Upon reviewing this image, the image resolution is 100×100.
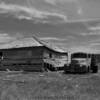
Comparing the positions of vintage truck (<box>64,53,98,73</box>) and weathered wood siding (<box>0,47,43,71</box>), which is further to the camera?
weathered wood siding (<box>0,47,43,71</box>)

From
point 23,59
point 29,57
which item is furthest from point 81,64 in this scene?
point 23,59

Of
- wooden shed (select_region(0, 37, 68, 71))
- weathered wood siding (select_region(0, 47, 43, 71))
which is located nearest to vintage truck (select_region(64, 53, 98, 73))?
wooden shed (select_region(0, 37, 68, 71))

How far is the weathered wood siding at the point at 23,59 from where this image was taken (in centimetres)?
2769

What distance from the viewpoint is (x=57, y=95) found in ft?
33.7

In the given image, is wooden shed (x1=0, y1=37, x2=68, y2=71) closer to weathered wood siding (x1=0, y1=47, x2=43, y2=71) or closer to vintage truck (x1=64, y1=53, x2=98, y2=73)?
weathered wood siding (x1=0, y1=47, x2=43, y2=71)

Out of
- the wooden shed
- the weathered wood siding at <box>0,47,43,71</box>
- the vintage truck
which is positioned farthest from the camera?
the weathered wood siding at <box>0,47,43,71</box>

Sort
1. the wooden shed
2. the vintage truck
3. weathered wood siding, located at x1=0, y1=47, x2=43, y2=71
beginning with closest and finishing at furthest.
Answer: the vintage truck < the wooden shed < weathered wood siding, located at x1=0, y1=47, x2=43, y2=71

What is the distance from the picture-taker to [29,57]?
28312mm

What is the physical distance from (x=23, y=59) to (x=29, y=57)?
1.13 m

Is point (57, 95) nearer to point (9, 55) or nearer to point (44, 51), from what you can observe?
point (44, 51)

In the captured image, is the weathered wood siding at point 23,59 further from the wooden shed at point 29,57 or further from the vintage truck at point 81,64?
the vintage truck at point 81,64

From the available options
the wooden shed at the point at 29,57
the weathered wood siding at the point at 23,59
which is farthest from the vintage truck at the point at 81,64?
the weathered wood siding at the point at 23,59

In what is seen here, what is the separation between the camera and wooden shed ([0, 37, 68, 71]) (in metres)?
27.5

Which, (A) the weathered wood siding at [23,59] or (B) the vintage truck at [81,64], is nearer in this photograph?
(B) the vintage truck at [81,64]
